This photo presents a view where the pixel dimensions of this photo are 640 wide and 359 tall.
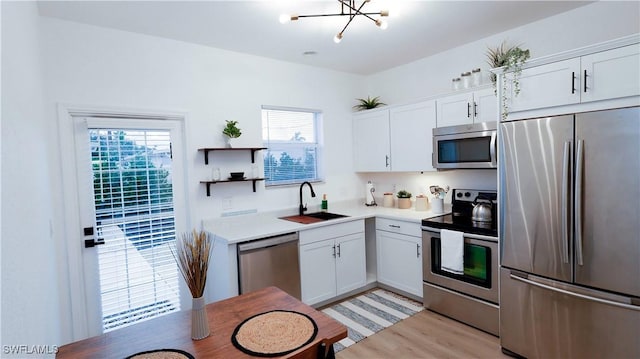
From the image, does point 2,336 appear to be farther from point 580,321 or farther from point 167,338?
point 580,321

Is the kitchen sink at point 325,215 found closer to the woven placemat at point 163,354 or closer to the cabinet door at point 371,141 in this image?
the cabinet door at point 371,141

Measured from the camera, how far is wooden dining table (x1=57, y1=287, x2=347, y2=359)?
4.06ft

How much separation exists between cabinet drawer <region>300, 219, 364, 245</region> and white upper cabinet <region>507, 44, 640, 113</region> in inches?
73.8

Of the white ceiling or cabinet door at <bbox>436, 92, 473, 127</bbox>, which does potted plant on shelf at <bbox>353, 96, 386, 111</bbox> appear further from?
cabinet door at <bbox>436, 92, 473, 127</bbox>

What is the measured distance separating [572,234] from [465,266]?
0.98 meters

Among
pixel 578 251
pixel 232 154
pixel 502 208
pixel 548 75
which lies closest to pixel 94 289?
pixel 232 154

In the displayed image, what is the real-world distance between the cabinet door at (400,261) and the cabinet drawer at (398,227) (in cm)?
4

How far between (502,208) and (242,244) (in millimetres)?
2082

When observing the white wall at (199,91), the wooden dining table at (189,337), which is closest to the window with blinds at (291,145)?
the white wall at (199,91)

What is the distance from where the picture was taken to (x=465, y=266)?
2.88m

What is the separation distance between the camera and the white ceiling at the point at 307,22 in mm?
2434

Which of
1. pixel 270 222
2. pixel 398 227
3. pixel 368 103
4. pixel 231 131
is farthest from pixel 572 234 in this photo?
pixel 231 131

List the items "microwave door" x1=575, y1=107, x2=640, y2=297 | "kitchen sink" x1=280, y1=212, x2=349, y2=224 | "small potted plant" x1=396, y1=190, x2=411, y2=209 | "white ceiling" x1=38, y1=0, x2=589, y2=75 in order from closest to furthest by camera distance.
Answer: "microwave door" x1=575, y1=107, x2=640, y2=297 → "white ceiling" x1=38, y1=0, x2=589, y2=75 → "kitchen sink" x1=280, y1=212, x2=349, y2=224 → "small potted plant" x1=396, y1=190, x2=411, y2=209

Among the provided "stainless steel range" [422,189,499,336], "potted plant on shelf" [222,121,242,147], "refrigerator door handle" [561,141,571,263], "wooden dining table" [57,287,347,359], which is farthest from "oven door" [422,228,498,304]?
"potted plant on shelf" [222,121,242,147]
